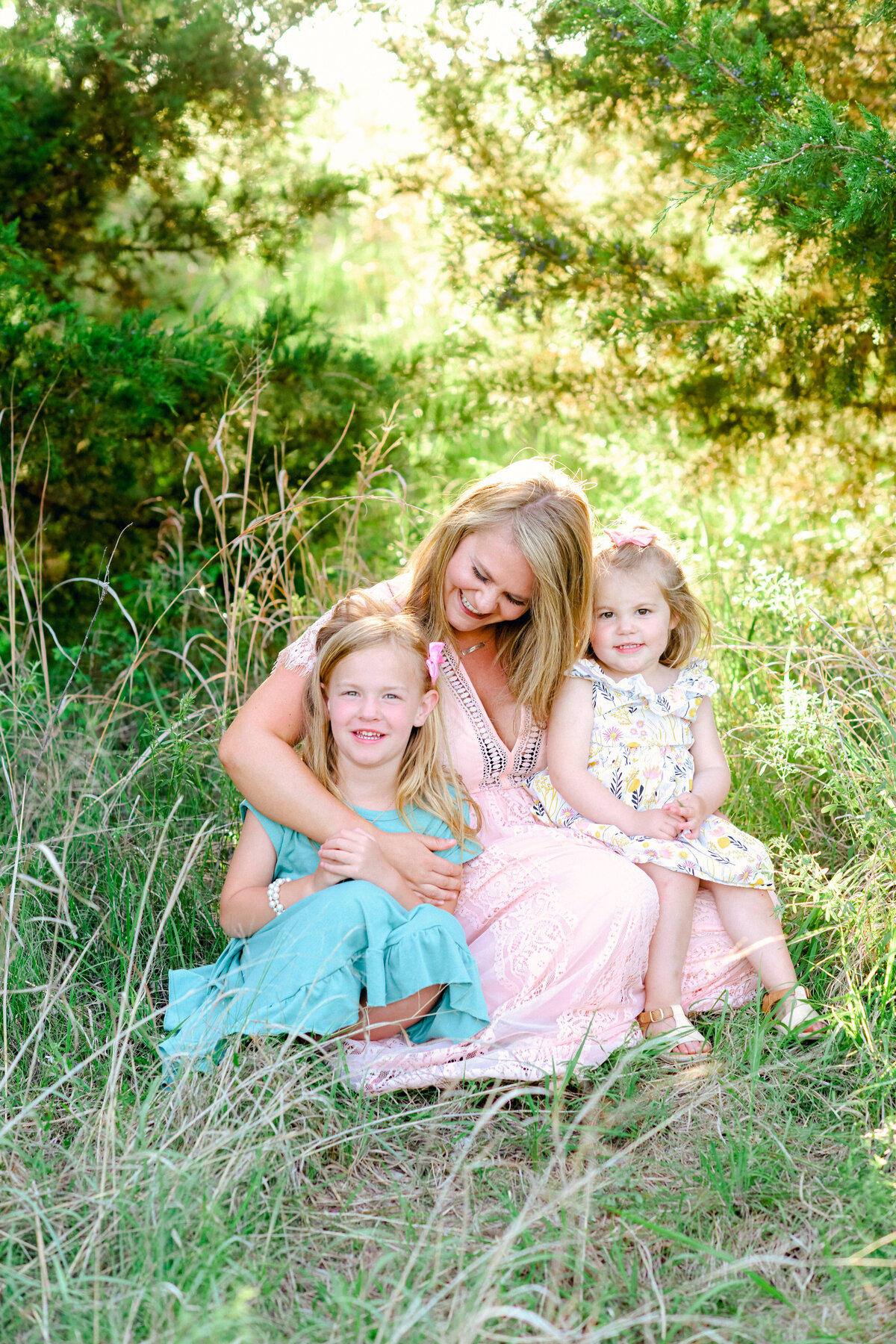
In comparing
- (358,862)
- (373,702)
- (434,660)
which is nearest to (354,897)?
(358,862)

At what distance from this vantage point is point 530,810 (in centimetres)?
256

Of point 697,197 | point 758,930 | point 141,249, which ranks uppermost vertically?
point 141,249

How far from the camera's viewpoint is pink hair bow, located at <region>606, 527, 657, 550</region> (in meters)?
2.46

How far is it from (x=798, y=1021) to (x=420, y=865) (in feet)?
2.63

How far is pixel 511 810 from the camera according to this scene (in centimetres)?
255

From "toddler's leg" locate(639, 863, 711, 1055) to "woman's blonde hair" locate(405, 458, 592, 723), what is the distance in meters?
0.45

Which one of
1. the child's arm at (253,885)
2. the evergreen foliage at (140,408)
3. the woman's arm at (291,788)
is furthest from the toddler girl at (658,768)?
the evergreen foliage at (140,408)

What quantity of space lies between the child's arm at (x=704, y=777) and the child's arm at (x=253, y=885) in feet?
2.55

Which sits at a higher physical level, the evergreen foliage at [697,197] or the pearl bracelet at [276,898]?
the evergreen foliage at [697,197]

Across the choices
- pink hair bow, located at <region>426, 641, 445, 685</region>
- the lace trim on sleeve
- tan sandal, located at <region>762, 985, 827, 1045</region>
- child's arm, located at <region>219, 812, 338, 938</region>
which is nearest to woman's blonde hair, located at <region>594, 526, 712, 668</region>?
pink hair bow, located at <region>426, 641, 445, 685</region>

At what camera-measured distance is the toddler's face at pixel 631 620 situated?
2457 mm

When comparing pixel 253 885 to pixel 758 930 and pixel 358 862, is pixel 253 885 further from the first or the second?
pixel 758 930

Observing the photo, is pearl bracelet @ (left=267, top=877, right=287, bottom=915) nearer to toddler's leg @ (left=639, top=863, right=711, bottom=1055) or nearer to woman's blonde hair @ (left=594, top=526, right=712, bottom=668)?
toddler's leg @ (left=639, top=863, right=711, bottom=1055)

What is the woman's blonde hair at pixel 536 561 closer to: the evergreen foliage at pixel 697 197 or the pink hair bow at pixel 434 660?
the pink hair bow at pixel 434 660
